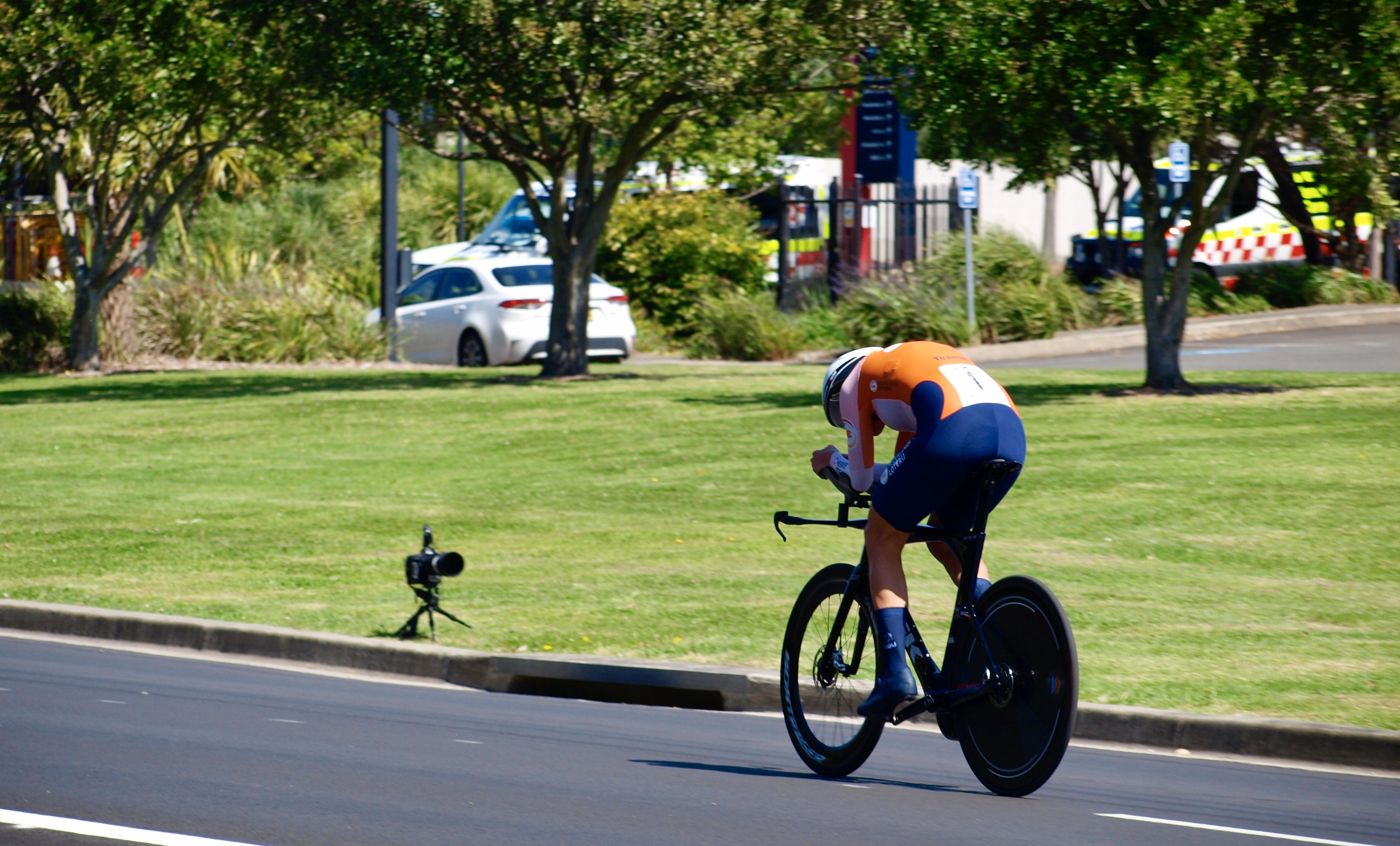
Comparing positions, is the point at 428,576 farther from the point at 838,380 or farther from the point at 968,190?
the point at 968,190

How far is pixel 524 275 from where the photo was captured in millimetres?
25250

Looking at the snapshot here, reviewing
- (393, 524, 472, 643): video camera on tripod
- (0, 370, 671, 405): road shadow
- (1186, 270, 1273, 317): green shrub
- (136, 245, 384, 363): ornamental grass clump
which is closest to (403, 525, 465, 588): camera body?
(393, 524, 472, 643): video camera on tripod

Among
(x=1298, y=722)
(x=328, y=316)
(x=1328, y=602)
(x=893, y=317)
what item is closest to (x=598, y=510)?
(x=1328, y=602)

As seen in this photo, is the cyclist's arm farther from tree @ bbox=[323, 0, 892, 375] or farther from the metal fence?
the metal fence

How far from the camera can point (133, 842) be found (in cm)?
523

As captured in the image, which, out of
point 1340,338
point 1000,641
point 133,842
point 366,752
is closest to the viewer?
point 133,842

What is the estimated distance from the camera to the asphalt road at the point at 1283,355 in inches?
834

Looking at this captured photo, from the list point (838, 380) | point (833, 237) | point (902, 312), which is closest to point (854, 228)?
point (833, 237)

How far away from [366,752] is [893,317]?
18.9m

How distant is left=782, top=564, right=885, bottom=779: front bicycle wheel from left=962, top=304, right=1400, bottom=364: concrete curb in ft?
53.9

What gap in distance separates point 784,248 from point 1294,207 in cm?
921

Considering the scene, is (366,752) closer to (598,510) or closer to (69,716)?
(69,716)

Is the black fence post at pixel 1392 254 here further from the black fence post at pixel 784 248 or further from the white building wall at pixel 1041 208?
the white building wall at pixel 1041 208

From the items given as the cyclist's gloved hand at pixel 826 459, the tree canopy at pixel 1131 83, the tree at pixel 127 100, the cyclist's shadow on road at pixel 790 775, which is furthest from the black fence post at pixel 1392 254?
the cyclist's gloved hand at pixel 826 459
